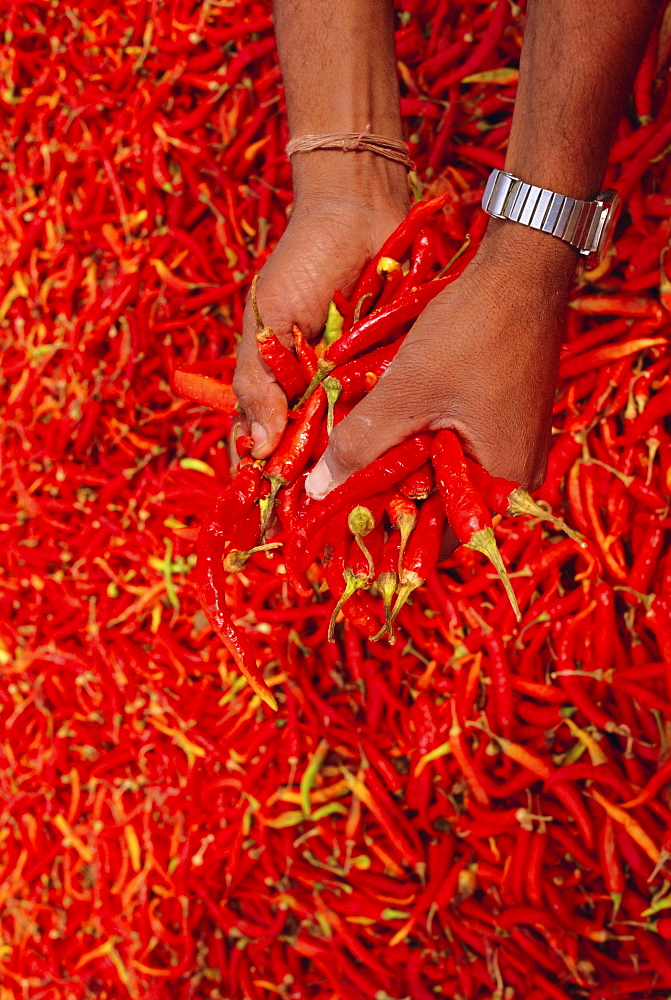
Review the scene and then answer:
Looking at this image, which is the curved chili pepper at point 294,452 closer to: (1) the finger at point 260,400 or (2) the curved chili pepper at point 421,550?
(1) the finger at point 260,400

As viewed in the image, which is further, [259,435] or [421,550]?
[259,435]

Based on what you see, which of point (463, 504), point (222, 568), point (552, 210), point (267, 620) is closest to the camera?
point (463, 504)

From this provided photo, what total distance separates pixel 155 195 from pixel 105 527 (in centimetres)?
114

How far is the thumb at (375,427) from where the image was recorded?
1.02 m

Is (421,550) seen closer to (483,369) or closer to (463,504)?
(463,504)

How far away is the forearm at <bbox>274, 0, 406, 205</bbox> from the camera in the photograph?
1.32 meters

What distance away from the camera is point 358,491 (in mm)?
1002

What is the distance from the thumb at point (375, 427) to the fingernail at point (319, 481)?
3 centimetres

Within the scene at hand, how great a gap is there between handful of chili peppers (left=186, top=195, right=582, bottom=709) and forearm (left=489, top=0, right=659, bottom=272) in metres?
0.19

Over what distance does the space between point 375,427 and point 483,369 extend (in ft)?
0.66

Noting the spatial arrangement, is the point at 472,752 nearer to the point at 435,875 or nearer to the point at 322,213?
the point at 435,875

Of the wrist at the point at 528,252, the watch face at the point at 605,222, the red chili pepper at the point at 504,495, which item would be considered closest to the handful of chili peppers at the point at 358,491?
the red chili pepper at the point at 504,495

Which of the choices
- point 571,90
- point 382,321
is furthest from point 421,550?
point 571,90

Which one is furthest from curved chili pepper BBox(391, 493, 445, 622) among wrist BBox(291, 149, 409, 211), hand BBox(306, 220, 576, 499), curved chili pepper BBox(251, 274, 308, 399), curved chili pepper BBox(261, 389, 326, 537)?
wrist BBox(291, 149, 409, 211)
